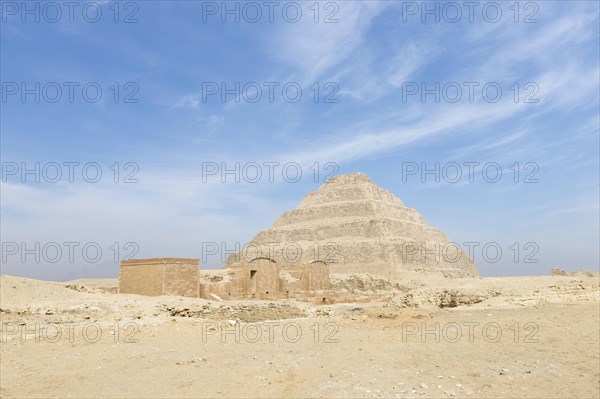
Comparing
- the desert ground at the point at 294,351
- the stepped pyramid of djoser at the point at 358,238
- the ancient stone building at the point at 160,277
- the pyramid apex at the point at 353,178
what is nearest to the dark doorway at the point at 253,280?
the ancient stone building at the point at 160,277

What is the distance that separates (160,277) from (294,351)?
13.7 meters

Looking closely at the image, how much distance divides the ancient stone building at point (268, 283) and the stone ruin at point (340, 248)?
2.5 inches

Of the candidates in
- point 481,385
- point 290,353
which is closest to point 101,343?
point 290,353

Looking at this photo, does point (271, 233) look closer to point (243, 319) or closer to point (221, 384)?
point (243, 319)

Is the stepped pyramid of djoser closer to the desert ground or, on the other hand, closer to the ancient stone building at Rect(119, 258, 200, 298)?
the ancient stone building at Rect(119, 258, 200, 298)

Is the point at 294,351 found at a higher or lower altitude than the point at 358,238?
lower

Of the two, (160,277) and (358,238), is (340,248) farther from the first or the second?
(160,277)

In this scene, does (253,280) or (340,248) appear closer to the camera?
(253,280)

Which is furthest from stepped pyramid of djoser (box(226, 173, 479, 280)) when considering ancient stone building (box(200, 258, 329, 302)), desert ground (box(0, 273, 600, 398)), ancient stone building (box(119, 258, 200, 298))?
desert ground (box(0, 273, 600, 398))

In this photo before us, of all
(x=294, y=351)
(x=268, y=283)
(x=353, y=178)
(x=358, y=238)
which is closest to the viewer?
(x=294, y=351)

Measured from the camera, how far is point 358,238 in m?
67.0

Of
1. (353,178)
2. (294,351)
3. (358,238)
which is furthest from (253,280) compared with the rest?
(353,178)

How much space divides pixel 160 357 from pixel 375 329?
5550mm

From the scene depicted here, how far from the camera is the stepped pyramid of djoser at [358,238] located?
200ft
